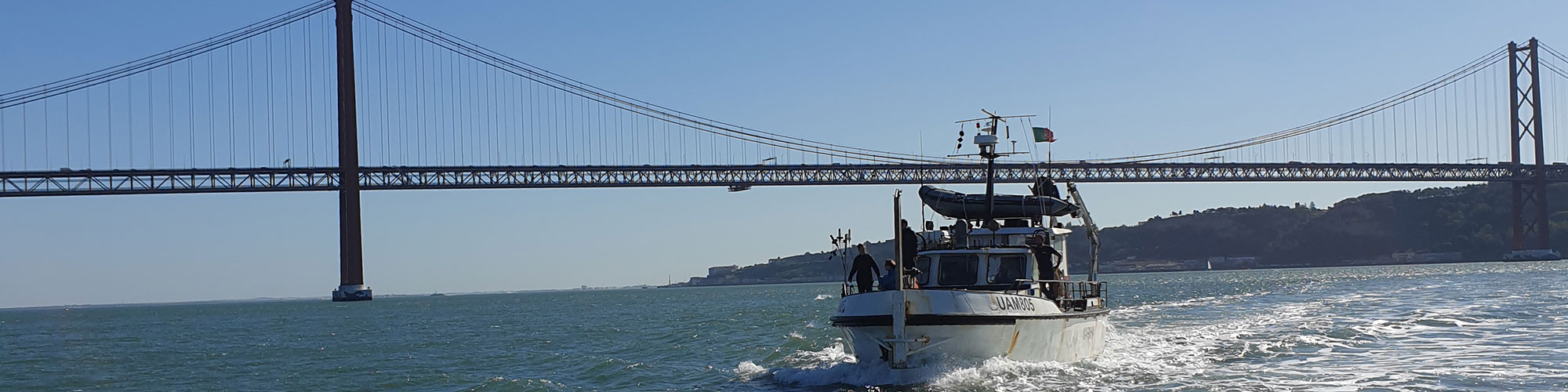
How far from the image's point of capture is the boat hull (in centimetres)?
1984

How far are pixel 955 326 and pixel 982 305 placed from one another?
457mm

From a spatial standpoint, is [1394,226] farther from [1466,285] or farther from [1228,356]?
[1228,356]

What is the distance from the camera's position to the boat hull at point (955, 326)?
65.1 ft

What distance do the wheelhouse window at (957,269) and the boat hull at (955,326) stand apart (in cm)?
165

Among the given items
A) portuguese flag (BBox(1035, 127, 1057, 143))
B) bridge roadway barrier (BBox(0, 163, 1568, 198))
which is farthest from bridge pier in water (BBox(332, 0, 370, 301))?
portuguese flag (BBox(1035, 127, 1057, 143))

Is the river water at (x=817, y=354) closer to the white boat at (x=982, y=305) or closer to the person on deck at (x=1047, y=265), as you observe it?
the white boat at (x=982, y=305)

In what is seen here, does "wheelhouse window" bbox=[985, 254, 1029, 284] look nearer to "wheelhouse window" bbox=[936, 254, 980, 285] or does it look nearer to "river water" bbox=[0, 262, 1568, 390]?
"wheelhouse window" bbox=[936, 254, 980, 285]

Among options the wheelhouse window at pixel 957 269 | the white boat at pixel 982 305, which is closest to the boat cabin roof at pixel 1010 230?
the white boat at pixel 982 305

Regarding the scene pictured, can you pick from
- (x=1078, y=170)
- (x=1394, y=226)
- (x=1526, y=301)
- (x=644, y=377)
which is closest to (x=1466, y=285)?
(x=1526, y=301)

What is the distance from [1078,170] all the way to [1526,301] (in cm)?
6315

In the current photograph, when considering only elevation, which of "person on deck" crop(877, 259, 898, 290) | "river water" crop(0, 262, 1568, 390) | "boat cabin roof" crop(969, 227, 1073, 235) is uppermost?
"boat cabin roof" crop(969, 227, 1073, 235)

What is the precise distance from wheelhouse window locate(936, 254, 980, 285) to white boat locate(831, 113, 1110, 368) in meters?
0.01

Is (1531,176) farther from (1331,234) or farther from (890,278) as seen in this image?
(890,278)

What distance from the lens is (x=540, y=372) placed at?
26281 mm
